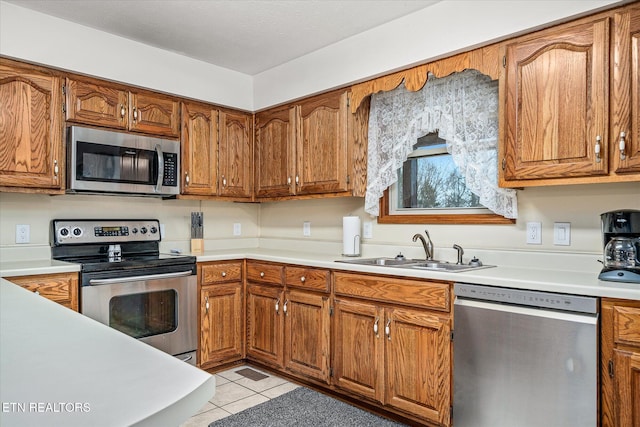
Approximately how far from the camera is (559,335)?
5.98 feet

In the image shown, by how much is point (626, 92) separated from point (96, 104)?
3033 mm

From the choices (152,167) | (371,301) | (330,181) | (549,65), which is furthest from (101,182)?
(549,65)

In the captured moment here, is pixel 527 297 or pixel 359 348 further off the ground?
pixel 527 297

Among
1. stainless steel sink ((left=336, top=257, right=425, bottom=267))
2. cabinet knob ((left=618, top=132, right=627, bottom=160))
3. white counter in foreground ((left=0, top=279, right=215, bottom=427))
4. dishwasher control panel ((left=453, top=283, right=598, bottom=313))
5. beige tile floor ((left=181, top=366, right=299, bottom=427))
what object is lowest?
beige tile floor ((left=181, top=366, right=299, bottom=427))

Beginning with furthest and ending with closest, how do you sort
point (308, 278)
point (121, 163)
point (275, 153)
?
point (275, 153)
point (121, 163)
point (308, 278)

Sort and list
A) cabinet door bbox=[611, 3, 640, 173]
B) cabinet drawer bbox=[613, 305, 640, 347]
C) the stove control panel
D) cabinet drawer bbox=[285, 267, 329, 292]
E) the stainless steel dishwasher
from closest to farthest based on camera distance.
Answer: cabinet drawer bbox=[613, 305, 640, 347]
the stainless steel dishwasher
cabinet door bbox=[611, 3, 640, 173]
cabinet drawer bbox=[285, 267, 329, 292]
the stove control panel

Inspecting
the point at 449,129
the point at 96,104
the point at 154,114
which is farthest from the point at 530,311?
the point at 96,104

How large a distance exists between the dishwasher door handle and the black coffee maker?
0.82 ft

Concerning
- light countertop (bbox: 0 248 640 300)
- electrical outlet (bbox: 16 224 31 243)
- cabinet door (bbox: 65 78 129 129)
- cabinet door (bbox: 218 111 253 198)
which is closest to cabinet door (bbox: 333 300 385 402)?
light countertop (bbox: 0 248 640 300)

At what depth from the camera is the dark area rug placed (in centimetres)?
245

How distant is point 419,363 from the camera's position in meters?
2.30

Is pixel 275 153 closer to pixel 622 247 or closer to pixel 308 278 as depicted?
pixel 308 278

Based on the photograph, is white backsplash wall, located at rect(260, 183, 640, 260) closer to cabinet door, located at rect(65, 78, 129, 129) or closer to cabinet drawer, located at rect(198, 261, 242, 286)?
cabinet drawer, located at rect(198, 261, 242, 286)

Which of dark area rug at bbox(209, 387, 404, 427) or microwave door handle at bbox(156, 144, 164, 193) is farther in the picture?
microwave door handle at bbox(156, 144, 164, 193)
